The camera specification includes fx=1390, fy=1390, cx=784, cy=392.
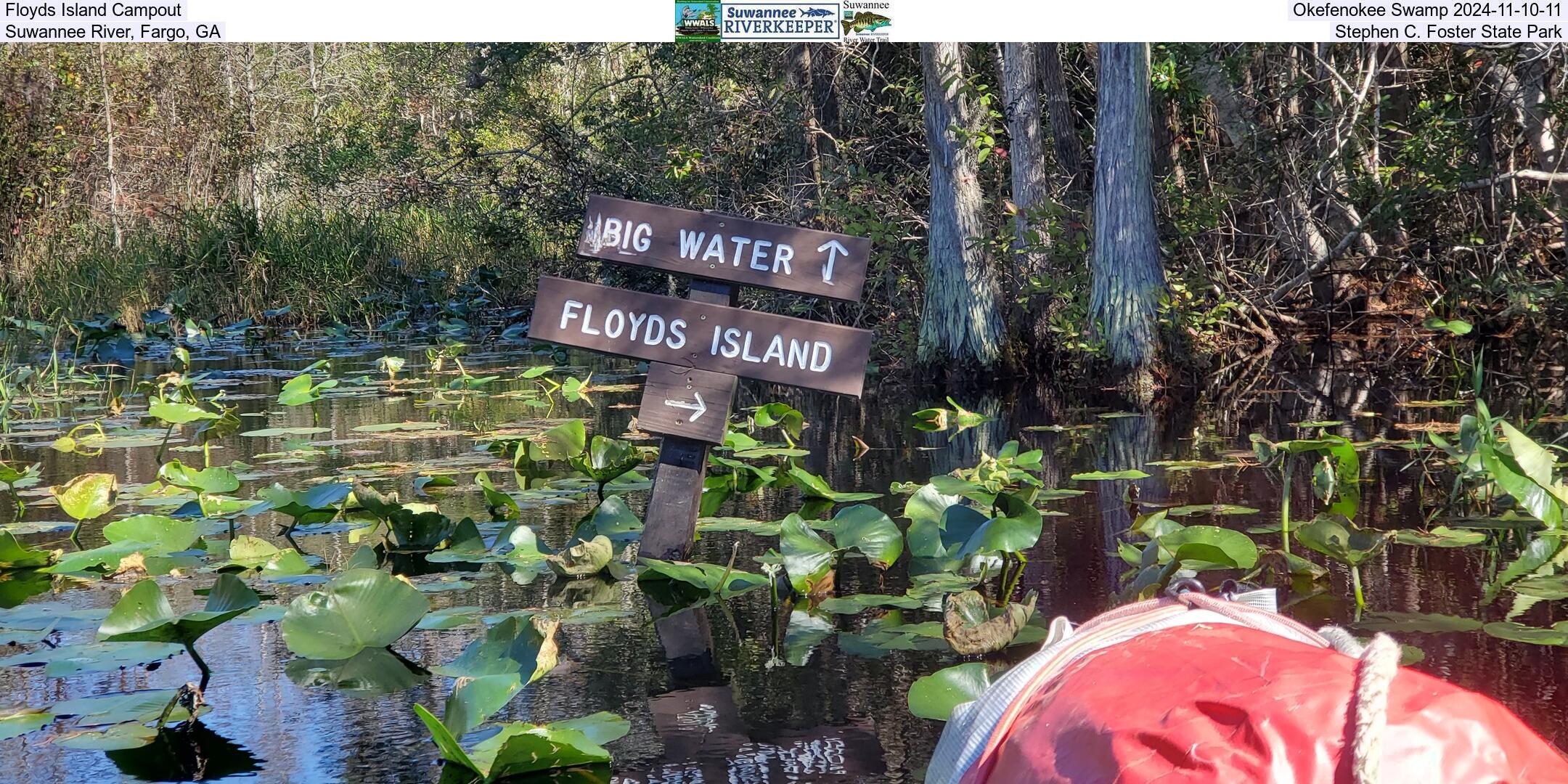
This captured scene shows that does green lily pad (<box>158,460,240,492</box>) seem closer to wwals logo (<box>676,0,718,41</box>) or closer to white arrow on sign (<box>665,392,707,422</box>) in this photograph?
white arrow on sign (<box>665,392,707,422</box>)

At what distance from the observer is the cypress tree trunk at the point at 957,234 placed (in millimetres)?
8188

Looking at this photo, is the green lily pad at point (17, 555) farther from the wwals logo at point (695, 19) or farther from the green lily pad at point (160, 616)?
the wwals logo at point (695, 19)

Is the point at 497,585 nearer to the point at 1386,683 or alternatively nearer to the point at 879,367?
the point at 1386,683

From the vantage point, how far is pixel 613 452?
445 cm

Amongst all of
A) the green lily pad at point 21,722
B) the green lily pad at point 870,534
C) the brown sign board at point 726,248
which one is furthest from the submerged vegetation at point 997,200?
the green lily pad at point 21,722

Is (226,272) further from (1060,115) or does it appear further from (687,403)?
(687,403)

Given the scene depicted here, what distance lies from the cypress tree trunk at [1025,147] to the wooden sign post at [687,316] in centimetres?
468

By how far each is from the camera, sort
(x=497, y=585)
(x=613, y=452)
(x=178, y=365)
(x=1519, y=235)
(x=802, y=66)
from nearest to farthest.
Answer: (x=497, y=585) → (x=613, y=452) → (x=1519, y=235) → (x=178, y=365) → (x=802, y=66)

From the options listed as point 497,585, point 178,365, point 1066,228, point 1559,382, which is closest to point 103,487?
point 497,585

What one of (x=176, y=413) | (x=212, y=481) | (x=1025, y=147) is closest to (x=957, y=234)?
(x=1025, y=147)

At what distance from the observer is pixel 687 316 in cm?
365

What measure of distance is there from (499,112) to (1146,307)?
32.6ft

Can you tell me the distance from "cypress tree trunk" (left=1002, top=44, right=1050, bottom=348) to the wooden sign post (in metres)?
4.68

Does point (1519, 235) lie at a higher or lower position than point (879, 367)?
higher
